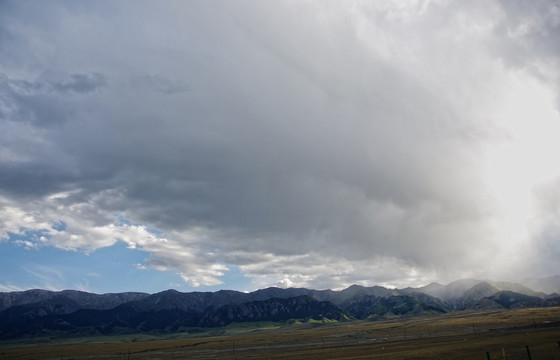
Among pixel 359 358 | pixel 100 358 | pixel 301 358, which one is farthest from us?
pixel 100 358

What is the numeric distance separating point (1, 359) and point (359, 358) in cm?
18185

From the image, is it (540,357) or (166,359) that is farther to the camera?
(166,359)

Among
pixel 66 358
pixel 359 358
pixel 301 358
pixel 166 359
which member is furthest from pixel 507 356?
pixel 66 358

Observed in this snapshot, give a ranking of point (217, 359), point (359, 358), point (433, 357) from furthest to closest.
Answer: point (217, 359) → point (359, 358) → point (433, 357)

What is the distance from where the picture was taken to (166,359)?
13800 cm

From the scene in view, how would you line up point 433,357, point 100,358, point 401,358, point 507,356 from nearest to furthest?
point 507,356 → point 433,357 → point 401,358 → point 100,358

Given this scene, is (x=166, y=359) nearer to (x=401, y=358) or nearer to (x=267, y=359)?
(x=267, y=359)

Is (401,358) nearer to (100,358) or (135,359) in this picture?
(135,359)

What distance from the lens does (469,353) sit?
6981 cm

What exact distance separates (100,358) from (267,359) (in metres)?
107

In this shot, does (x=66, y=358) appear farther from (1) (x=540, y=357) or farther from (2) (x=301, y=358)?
(1) (x=540, y=357)

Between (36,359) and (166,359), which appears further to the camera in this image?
(36,359)

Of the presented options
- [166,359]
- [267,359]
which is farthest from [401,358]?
[166,359]

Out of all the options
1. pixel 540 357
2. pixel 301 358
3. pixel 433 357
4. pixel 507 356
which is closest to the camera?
pixel 540 357
